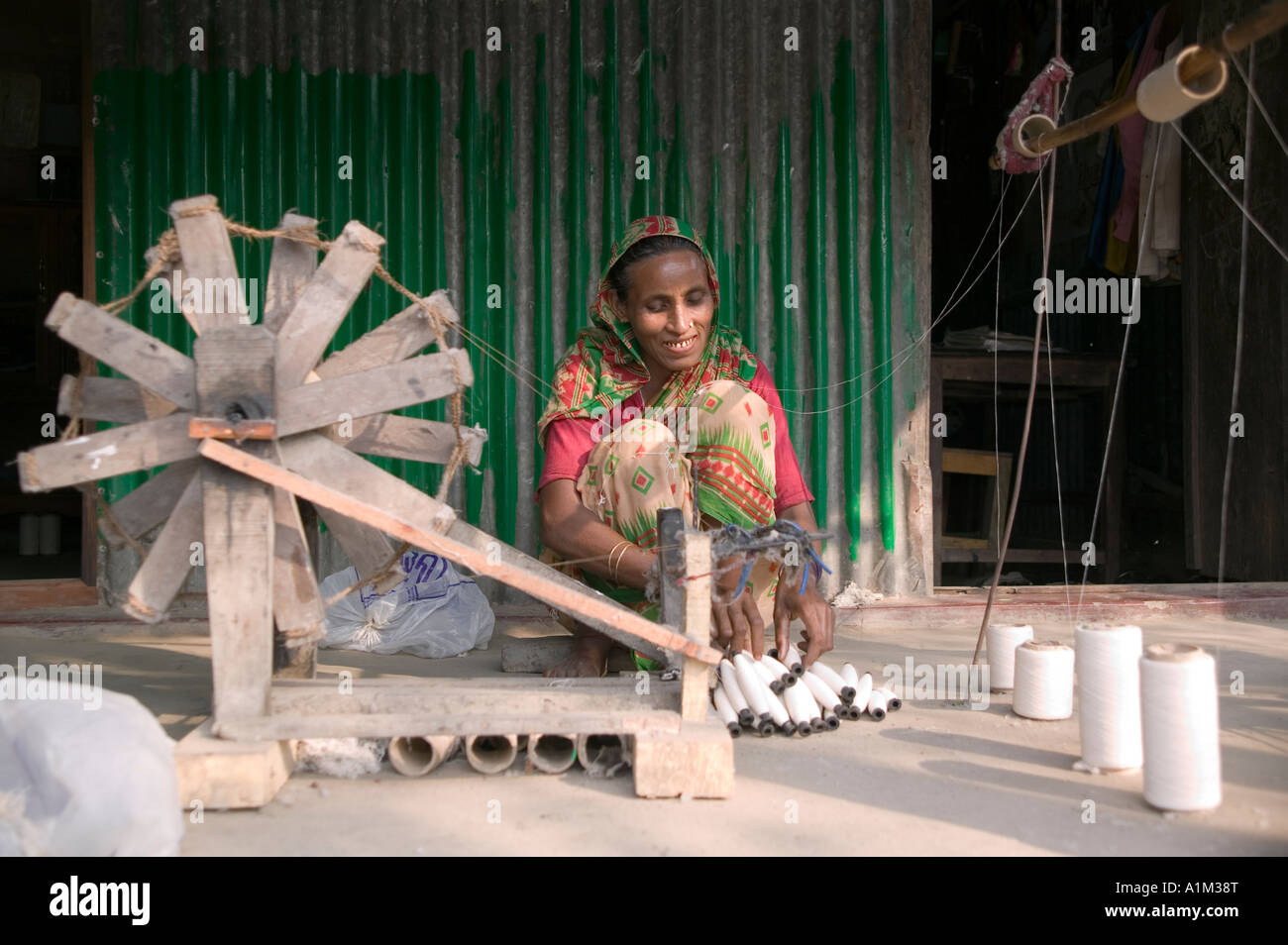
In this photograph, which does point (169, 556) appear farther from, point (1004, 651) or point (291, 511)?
point (1004, 651)

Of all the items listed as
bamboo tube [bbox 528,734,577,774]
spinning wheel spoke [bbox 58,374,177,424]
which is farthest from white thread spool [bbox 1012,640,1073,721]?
spinning wheel spoke [bbox 58,374,177,424]

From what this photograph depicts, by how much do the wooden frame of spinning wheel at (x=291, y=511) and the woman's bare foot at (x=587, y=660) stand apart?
0.67 metres

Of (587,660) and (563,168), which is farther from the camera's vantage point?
(563,168)

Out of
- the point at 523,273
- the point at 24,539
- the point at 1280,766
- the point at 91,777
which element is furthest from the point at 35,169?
the point at 1280,766

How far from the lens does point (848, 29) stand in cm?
475

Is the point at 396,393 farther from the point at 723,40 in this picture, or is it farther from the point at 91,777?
the point at 723,40

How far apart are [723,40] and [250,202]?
223 centimetres

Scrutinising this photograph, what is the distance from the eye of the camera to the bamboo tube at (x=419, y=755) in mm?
2414

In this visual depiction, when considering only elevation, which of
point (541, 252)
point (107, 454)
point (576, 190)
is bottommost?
point (107, 454)

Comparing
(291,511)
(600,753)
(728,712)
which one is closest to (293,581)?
(291,511)

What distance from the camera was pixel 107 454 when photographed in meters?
2.29

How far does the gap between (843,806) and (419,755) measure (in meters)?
1.01

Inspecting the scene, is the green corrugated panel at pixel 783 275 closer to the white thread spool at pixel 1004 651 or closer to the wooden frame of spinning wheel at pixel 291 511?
the white thread spool at pixel 1004 651

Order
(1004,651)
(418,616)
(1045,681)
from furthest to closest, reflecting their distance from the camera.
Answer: (418,616), (1004,651), (1045,681)
